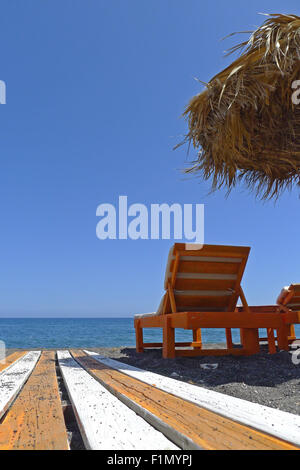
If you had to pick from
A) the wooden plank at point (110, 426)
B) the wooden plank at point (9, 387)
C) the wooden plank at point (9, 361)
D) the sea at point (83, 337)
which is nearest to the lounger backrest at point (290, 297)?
the wooden plank at point (9, 361)

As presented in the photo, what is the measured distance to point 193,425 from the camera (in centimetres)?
104

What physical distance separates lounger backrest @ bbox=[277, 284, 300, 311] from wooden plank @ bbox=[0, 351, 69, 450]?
4.35 m

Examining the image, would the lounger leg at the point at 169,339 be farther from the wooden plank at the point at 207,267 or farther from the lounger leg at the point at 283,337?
the lounger leg at the point at 283,337

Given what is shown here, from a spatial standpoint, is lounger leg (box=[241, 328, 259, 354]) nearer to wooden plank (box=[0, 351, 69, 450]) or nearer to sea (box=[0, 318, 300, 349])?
wooden plank (box=[0, 351, 69, 450])

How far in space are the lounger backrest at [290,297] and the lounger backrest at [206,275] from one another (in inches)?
61.3

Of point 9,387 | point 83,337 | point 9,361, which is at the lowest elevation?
point 83,337

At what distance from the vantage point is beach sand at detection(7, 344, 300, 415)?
181 cm

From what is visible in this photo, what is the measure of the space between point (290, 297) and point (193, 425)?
475 cm

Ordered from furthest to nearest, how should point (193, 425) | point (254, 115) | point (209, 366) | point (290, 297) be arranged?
point (290, 297)
point (254, 115)
point (209, 366)
point (193, 425)

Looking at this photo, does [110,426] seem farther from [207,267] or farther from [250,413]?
[207,267]

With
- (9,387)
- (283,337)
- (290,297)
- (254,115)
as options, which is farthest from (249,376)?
(290,297)

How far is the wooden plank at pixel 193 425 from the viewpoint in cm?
87

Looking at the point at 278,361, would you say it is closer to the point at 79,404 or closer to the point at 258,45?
the point at 79,404
